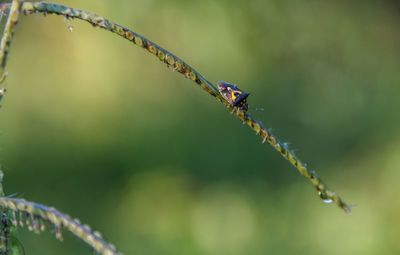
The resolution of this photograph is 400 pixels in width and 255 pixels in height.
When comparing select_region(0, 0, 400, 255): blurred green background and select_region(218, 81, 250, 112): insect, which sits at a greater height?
select_region(0, 0, 400, 255): blurred green background

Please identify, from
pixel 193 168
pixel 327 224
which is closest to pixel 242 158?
pixel 193 168

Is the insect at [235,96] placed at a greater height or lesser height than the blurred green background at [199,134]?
lesser

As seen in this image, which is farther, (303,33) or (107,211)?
(303,33)

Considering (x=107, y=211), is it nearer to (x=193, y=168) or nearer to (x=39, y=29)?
(x=193, y=168)

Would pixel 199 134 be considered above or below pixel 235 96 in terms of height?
above

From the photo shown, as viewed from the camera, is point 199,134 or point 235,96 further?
point 199,134

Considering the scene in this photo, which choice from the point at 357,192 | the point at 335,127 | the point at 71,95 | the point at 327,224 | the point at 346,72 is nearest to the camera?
the point at 327,224

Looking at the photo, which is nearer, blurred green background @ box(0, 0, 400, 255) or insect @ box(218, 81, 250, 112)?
insect @ box(218, 81, 250, 112)

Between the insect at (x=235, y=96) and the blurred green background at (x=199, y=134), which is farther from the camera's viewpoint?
the blurred green background at (x=199, y=134)
